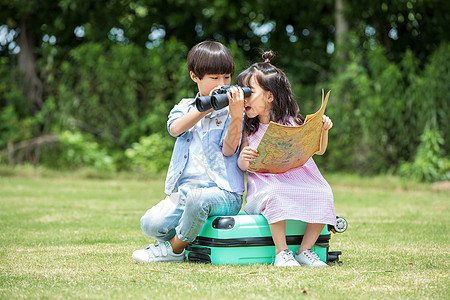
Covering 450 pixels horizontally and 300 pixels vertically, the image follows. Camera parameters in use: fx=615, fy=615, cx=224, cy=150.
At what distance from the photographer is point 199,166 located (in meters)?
3.20

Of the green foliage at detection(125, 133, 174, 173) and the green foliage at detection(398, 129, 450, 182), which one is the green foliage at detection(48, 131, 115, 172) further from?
the green foliage at detection(398, 129, 450, 182)

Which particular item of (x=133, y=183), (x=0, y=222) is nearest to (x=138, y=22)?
(x=133, y=183)

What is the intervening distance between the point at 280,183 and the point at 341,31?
6.76m

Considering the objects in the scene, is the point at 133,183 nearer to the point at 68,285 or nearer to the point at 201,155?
the point at 201,155

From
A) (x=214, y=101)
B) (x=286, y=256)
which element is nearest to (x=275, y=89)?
(x=214, y=101)

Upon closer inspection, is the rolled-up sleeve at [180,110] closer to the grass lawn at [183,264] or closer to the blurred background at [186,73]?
the grass lawn at [183,264]

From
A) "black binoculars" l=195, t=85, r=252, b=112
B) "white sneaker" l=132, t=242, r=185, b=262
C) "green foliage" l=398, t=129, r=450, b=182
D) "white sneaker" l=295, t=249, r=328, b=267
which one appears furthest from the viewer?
"green foliage" l=398, t=129, r=450, b=182

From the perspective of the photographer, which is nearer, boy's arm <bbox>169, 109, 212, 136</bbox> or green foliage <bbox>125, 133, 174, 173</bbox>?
boy's arm <bbox>169, 109, 212, 136</bbox>

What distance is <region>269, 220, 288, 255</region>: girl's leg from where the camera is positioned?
119 inches

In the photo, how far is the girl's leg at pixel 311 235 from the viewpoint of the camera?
3088mm

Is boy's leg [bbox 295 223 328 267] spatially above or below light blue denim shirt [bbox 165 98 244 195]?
below

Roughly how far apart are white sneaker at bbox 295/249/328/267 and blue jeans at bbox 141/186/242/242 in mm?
416

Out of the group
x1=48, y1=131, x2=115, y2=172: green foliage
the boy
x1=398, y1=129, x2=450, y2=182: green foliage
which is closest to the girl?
the boy

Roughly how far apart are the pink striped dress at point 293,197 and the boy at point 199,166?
0.11 m
